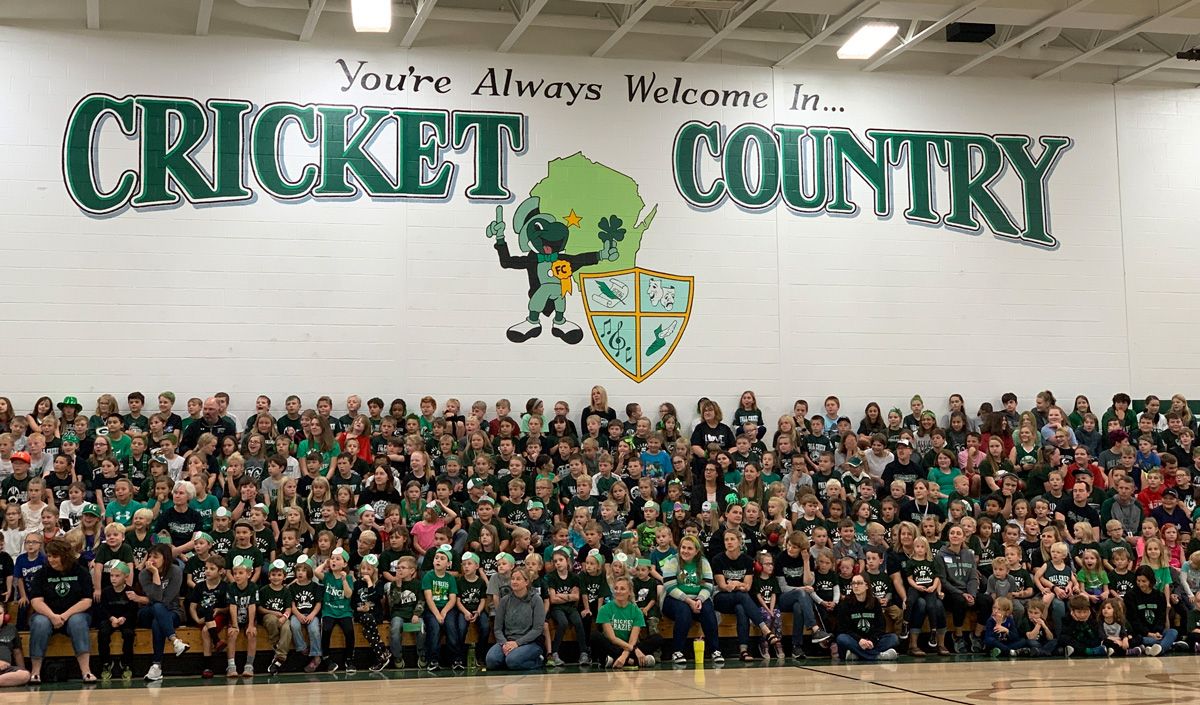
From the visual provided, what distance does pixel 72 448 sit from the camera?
584 inches

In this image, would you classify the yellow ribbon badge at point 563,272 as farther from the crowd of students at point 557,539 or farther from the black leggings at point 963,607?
the black leggings at point 963,607

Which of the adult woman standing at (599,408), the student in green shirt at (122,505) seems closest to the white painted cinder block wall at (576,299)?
the adult woman standing at (599,408)

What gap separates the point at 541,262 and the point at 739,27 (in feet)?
16.0

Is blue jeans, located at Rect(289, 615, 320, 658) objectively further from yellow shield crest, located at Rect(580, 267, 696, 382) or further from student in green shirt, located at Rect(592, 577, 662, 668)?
yellow shield crest, located at Rect(580, 267, 696, 382)

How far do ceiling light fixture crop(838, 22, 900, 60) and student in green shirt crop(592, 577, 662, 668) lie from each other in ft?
30.7

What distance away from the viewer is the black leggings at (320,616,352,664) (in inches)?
492

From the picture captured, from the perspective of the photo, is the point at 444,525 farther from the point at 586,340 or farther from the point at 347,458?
the point at 586,340

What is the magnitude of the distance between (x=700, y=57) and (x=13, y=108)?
10.2 metres

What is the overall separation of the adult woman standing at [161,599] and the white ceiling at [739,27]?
317 inches

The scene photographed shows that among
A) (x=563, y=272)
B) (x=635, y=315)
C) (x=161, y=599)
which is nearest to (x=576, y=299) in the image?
(x=563, y=272)

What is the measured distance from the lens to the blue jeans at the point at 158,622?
39.2ft

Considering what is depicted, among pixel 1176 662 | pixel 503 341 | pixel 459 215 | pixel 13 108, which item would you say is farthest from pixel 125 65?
pixel 1176 662

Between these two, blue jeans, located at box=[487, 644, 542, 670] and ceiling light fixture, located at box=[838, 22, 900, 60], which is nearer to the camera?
blue jeans, located at box=[487, 644, 542, 670]

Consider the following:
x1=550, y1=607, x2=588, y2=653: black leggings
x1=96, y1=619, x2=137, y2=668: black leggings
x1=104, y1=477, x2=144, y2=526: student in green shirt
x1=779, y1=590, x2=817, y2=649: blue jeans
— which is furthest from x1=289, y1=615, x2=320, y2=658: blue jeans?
x1=779, y1=590, x2=817, y2=649: blue jeans
